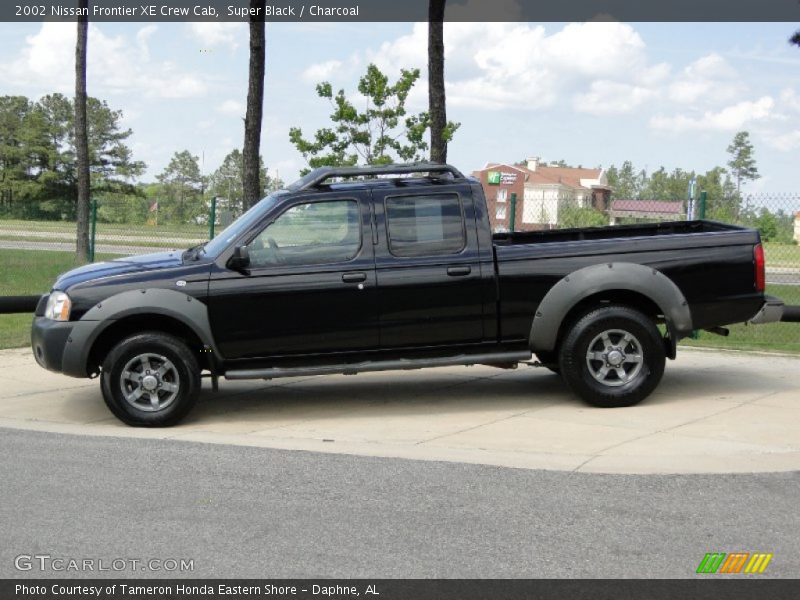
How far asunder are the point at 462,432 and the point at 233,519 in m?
2.86

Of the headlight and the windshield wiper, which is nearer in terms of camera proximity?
the headlight

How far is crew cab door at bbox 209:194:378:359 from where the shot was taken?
9.15 meters

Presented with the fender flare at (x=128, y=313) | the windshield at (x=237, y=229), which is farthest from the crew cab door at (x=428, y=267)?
the fender flare at (x=128, y=313)

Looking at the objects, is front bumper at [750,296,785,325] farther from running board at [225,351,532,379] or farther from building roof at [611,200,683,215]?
building roof at [611,200,683,215]

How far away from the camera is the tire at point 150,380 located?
8992 mm

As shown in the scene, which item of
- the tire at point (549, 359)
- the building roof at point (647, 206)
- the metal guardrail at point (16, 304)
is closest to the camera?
the tire at point (549, 359)

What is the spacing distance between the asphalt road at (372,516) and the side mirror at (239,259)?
5.83 feet

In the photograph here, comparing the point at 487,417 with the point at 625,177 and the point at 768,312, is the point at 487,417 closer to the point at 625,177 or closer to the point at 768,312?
the point at 768,312

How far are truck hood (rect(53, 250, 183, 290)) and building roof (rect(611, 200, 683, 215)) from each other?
11121 mm

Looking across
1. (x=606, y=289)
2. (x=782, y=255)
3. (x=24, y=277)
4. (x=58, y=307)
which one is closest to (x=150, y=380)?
(x=58, y=307)

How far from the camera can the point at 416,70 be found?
18.5m

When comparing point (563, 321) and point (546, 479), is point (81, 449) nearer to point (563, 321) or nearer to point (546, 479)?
point (546, 479)

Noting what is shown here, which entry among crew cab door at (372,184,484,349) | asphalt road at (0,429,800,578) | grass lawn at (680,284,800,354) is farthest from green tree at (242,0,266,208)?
asphalt road at (0,429,800,578)
